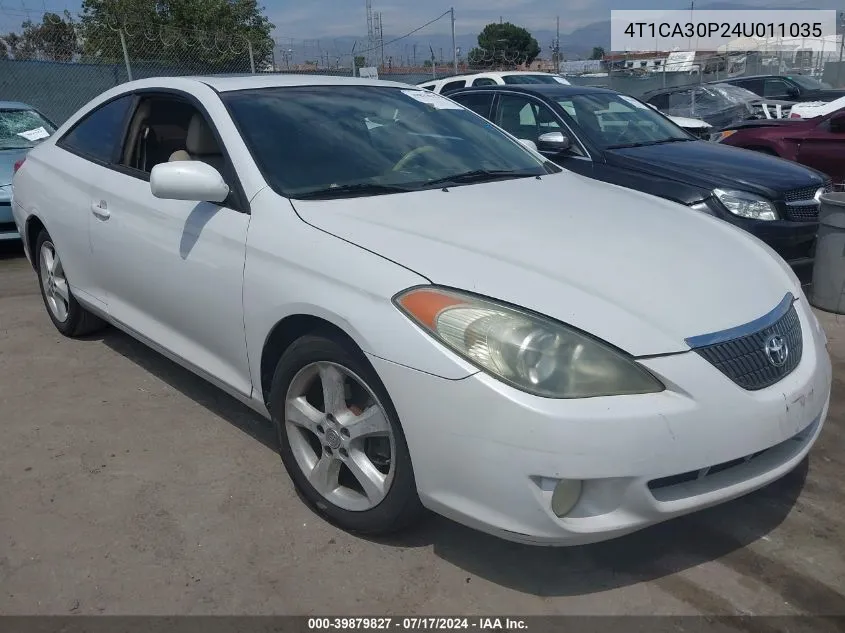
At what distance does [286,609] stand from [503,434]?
2.99 feet

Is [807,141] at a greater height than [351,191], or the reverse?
[351,191]

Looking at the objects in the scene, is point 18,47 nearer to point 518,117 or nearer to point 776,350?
point 518,117

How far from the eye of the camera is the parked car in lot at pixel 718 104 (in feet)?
45.5

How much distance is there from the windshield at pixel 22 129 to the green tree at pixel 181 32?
5.89m

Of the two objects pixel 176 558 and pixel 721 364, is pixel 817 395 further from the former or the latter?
pixel 176 558

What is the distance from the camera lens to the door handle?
3.73 metres

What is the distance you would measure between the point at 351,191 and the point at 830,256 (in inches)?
148

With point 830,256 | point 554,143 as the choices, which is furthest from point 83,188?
point 830,256

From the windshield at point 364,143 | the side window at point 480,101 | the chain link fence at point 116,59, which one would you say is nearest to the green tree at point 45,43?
the chain link fence at point 116,59

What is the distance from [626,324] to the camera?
220 centimetres

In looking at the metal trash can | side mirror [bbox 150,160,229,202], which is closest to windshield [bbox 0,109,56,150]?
side mirror [bbox 150,160,229,202]

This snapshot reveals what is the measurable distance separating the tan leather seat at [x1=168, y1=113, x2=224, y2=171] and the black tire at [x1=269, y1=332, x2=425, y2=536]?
3.34ft

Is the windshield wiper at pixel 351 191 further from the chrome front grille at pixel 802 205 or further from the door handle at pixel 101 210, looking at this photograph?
the chrome front grille at pixel 802 205

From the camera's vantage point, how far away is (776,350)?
2.41 metres
